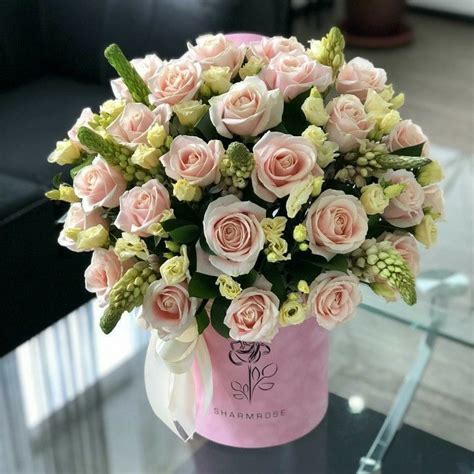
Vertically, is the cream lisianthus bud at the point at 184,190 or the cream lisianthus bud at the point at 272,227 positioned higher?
the cream lisianthus bud at the point at 184,190

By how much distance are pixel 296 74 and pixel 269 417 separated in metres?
0.44

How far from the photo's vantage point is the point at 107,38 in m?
2.17

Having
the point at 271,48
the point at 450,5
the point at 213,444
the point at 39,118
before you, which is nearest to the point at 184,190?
the point at 271,48

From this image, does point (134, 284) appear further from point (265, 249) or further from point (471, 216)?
point (471, 216)

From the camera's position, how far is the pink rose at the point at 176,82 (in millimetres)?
887

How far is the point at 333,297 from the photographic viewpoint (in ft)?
2.90

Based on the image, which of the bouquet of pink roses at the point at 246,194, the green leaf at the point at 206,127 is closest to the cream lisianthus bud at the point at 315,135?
the bouquet of pink roses at the point at 246,194

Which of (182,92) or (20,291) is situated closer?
(182,92)

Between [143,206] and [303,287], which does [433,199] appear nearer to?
[303,287]

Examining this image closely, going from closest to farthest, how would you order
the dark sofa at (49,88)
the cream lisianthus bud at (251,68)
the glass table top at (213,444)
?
the cream lisianthus bud at (251,68), the glass table top at (213,444), the dark sofa at (49,88)

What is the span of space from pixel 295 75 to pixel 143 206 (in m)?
0.23

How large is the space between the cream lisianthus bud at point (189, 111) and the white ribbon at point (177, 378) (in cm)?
25

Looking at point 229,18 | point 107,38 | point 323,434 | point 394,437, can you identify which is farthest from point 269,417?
point 107,38

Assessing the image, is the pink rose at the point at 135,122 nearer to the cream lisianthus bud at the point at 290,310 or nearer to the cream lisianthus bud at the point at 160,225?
the cream lisianthus bud at the point at 160,225
